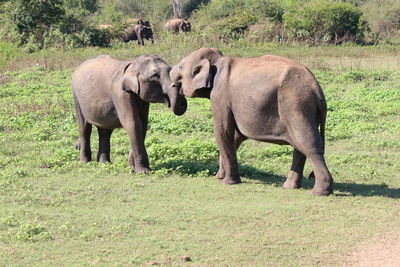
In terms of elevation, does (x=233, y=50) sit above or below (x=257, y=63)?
below

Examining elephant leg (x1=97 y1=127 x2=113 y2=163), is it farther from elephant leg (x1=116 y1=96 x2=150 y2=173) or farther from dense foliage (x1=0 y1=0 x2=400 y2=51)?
dense foliage (x1=0 y1=0 x2=400 y2=51)

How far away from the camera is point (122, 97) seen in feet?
39.5

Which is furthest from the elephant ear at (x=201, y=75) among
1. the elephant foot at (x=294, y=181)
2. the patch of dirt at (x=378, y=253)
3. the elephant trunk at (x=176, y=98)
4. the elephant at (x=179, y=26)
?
the elephant at (x=179, y=26)

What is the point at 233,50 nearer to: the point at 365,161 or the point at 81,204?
the point at 365,161

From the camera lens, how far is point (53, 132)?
15180mm

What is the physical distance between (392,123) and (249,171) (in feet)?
14.7

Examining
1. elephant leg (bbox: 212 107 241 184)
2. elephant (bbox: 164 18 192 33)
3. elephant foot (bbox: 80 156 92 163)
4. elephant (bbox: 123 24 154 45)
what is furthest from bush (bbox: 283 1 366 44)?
elephant leg (bbox: 212 107 241 184)

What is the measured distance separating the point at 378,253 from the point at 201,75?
14.0 feet

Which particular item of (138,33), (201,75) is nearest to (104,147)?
(201,75)

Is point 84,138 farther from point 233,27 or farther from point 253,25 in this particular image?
point 253,25

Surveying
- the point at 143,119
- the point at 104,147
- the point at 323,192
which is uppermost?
the point at 143,119

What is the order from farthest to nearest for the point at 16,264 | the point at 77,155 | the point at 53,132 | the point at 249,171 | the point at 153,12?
the point at 153,12 < the point at 53,132 < the point at 77,155 < the point at 249,171 < the point at 16,264

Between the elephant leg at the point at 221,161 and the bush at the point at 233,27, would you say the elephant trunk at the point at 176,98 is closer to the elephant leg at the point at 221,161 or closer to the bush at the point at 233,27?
the elephant leg at the point at 221,161

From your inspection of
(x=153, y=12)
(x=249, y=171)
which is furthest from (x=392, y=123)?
(x=153, y=12)
